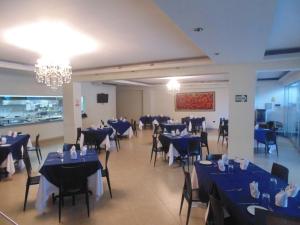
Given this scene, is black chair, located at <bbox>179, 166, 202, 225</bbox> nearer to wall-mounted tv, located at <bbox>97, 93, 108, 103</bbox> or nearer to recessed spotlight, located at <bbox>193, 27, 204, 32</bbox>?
recessed spotlight, located at <bbox>193, 27, 204, 32</bbox>

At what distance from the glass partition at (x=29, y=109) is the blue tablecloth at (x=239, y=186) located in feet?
25.5

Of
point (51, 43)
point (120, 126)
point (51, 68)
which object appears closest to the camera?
point (51, 43)

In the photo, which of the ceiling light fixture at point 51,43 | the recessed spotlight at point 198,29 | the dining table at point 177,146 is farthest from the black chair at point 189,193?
the ceiling light fixture at point 51,43

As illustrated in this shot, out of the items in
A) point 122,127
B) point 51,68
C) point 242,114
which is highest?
point 51,68

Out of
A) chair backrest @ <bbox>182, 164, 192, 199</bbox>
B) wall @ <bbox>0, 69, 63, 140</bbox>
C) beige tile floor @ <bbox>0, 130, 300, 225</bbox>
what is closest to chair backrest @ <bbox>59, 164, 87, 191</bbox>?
beige tile floor @ <bbox>0, 130, 300, 225</bbox>

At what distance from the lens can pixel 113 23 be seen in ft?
11.0

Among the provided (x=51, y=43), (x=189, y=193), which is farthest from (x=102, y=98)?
(x=189, y=193)

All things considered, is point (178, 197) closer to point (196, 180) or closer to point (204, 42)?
point (196, 180)

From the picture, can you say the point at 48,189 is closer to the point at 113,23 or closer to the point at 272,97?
the point at 113,23

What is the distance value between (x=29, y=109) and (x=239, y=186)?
9093 millimetres

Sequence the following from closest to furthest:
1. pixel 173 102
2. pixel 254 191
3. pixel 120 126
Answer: pixel 254 191 < pixel 120 126 < pixel 173 102

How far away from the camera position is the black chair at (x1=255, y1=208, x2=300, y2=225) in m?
1.76

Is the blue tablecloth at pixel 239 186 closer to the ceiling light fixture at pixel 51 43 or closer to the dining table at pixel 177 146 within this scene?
the dining table at pixel 177 146

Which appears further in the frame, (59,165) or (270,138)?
(270,138)
